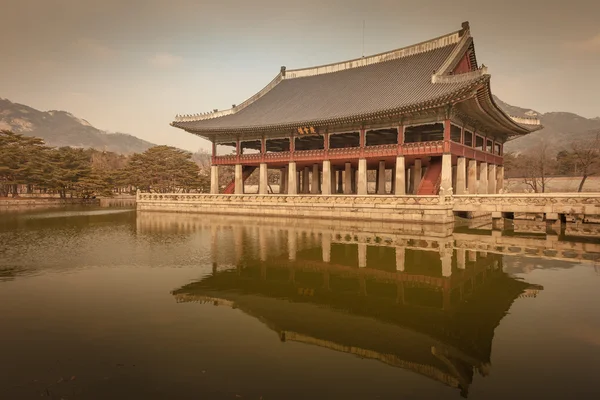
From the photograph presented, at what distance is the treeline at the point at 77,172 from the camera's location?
50.4 meters

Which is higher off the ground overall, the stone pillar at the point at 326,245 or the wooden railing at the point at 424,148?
the wooden railing at the point at 424,148

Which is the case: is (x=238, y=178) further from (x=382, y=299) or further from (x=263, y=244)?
(x=382, y=299)

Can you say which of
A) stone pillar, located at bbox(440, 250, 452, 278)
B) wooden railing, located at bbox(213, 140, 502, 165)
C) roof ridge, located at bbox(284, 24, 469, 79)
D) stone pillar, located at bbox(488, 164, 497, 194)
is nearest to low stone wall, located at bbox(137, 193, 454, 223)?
wooden railing, located at bbox(213, 140, 502, 165)

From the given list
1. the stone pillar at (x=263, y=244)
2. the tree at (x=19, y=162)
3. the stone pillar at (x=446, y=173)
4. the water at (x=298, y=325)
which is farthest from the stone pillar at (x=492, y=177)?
the tree at (x=19, y=162)

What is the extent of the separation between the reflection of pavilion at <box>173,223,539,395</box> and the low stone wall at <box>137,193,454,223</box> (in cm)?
974

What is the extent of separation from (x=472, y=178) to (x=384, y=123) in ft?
33.2

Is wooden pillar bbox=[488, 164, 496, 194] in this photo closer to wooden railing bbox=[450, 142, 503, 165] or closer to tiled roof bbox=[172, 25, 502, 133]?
wooden railing bbox=[450, 142, 503, 165]

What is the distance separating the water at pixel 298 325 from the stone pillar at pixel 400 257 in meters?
0.11

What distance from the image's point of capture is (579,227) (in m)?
23.9

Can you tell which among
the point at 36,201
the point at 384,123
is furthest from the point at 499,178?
the point at 36,201

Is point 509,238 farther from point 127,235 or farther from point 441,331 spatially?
point 127,235

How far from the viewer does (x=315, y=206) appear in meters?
29.2

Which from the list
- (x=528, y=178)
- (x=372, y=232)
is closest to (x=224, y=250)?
(x=372, y=232)

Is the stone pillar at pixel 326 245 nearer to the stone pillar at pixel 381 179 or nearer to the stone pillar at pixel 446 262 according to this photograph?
the stone pillar at pixel 446 262
